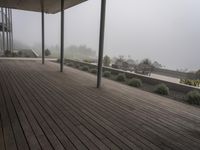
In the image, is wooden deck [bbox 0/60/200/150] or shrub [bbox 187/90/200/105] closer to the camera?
wooden deck [bbox 0/60/200/150]

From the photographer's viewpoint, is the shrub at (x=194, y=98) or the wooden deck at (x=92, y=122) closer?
the wooden deck at (x=92, y=122)

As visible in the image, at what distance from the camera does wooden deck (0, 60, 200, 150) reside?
201cm

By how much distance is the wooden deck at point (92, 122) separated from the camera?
2.01 metres

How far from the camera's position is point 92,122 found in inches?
101

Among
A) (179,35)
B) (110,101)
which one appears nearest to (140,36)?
(179,35)

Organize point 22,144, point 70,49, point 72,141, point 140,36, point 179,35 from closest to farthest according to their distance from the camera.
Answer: point 22,144
point 72,141
point 179,35
point 140,36
point 70,49

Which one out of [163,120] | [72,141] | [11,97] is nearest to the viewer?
[72,141]

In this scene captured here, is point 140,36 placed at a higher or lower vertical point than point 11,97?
higher

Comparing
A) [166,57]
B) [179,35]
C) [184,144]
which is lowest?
[184,144]

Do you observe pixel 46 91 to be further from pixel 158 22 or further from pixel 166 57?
pixel 158 22

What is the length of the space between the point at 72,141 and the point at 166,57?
10.4 metres

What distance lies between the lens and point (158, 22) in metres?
12.6

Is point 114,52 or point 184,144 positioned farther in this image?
point 114,52

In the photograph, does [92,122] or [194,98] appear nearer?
[92,122]
